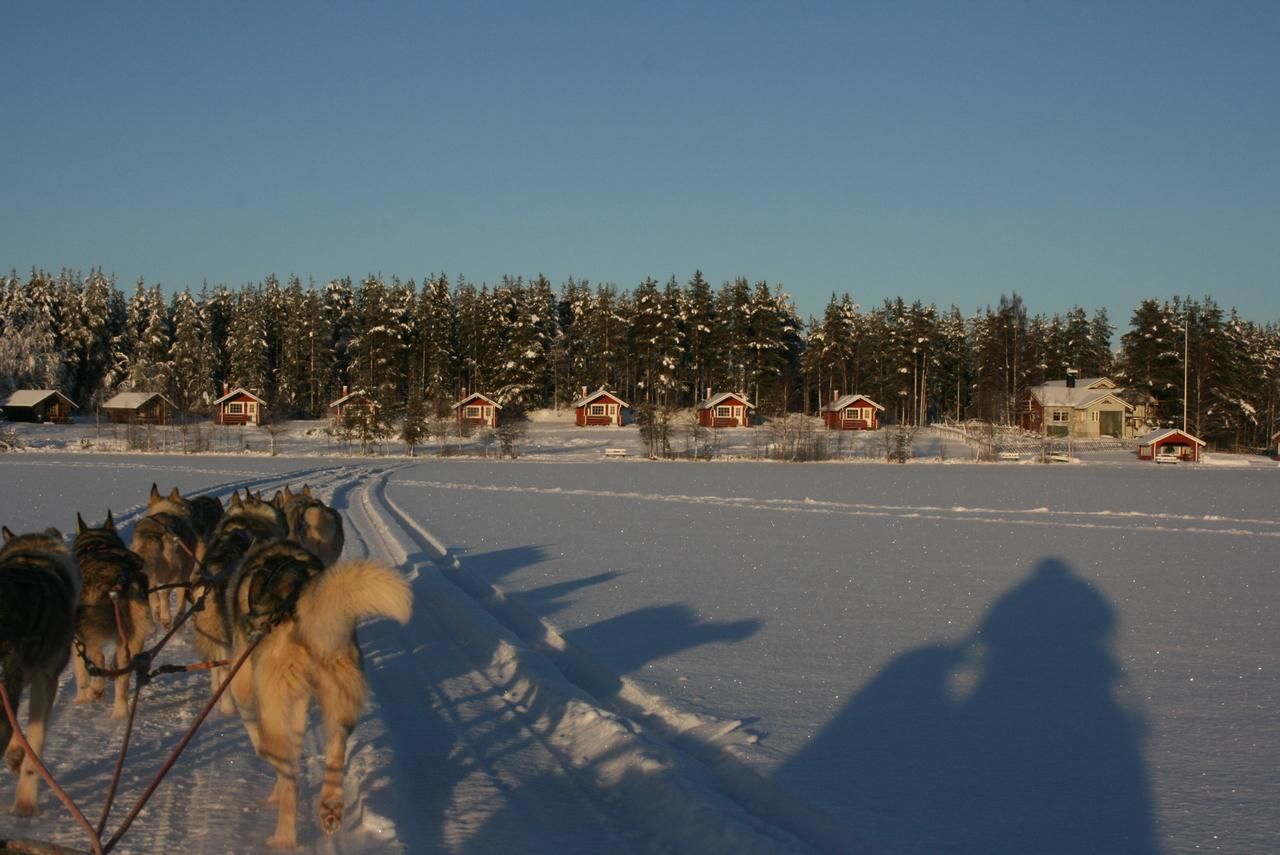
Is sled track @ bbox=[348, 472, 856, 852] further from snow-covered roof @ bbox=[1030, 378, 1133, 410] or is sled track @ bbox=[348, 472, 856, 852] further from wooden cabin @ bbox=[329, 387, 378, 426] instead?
snow-covered roof @ bbox=[1030, 378, 1133, 410]

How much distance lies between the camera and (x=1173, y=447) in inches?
2365

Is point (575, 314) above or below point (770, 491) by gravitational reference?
above

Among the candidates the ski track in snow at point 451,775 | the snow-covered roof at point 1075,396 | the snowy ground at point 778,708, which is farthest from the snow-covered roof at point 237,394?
the ski track in snow at point 451,775

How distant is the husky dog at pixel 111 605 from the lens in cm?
605

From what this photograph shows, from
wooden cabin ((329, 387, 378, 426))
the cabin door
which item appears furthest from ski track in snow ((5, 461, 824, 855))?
the cabin door

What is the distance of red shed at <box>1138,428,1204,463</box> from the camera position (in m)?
59.0

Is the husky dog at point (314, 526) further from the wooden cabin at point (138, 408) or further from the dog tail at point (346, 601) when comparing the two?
the wooden cabin at point (138, 408)

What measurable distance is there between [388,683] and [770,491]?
26.3 metres

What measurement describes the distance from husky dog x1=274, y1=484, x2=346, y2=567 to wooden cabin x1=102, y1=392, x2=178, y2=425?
74.6 meters

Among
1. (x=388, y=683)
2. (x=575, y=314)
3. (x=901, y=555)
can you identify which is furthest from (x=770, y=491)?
(x=575, y=314)

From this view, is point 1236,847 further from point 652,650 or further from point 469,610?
point 469,610

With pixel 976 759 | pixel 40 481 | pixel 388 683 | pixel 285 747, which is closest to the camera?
pixel 285 747

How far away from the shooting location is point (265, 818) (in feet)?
15.9

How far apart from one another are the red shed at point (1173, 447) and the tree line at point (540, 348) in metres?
18.3
